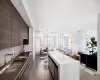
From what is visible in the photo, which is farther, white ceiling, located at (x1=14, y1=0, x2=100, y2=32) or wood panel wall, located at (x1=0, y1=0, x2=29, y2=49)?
white ceiling, located at (x1=14, y1=0, x2=100, y2=32)

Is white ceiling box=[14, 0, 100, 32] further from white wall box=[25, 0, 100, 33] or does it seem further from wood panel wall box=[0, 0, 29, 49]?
wood panel wall box=[0, 0, 29, 49]

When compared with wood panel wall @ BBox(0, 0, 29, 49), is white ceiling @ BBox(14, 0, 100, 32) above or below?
above

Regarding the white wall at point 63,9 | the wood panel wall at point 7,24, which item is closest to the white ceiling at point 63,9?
the white wall at point 63,9

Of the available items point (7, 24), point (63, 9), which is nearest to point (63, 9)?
point (63, 9)

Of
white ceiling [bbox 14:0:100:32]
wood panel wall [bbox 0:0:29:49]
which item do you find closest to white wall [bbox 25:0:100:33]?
white ceiling [bbox 14:0:100:32]

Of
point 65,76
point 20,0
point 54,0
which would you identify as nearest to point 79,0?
point 54,0

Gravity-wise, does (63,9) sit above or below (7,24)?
above

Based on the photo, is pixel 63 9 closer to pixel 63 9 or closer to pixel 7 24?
pixel 63 9

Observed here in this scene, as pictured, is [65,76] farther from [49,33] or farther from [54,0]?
[49,33]

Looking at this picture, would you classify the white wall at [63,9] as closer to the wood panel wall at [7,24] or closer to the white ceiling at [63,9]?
the white ceiling at [63,9]

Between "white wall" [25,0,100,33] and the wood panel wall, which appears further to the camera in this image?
"white wall" [25,0,100,33]

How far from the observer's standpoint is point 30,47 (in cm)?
618

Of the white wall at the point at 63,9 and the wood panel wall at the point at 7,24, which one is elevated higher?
the white wall at the point at 63,9

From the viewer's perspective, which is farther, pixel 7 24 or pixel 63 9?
pixel 63 9
